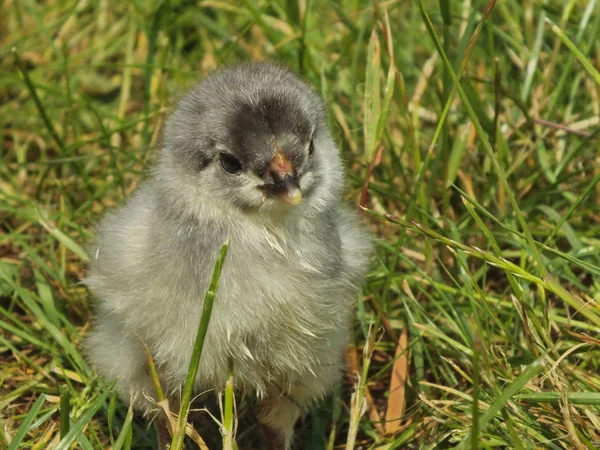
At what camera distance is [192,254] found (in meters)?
1.95

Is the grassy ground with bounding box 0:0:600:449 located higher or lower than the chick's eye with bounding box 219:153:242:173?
lower

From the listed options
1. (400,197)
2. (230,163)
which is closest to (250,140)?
(230,163)

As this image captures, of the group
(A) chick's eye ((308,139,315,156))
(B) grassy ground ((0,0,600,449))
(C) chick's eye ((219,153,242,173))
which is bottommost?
(B) grassy ground ((0,0,600,449))

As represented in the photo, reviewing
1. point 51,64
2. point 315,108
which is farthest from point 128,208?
point 51,64

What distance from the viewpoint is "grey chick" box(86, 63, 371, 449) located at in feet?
6.31

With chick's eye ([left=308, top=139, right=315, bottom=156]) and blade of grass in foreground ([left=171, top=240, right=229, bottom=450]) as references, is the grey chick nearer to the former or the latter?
chick's eye ([left=308, top=139, right=315, bottom=156])

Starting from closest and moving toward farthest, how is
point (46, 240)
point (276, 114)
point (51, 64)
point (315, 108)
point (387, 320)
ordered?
point (276, 114) < point (315, 108) < point (387, 320) < point (46, 240) < point (51, 64)

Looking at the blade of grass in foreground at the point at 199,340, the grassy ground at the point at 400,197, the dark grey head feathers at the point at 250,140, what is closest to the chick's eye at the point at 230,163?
the dark grey head feathers at the point at 250,140

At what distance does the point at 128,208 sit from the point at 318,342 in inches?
22.2

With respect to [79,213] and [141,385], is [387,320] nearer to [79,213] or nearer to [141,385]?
[141,385]

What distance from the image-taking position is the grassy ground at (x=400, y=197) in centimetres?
212

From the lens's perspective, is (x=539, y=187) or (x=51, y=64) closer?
(x=539, y=187)

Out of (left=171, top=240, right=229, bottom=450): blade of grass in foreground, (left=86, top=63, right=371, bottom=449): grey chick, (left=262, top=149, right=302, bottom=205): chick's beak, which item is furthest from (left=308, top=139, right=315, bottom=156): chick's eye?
(left=171, top=240, right=229, bottom=450): blade of grass in foreground

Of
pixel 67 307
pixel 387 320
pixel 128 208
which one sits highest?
pixel 128 208
